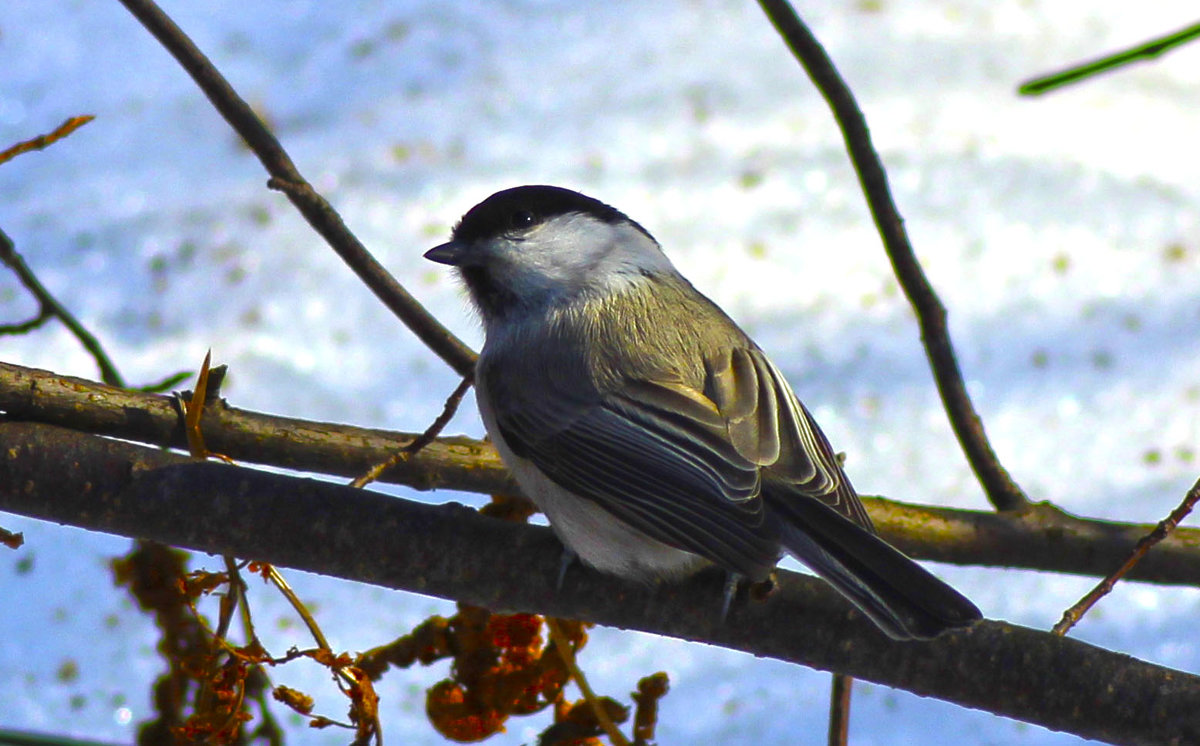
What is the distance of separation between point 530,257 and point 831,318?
1358mm

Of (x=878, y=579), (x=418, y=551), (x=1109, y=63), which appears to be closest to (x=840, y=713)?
(x=878, y=579)

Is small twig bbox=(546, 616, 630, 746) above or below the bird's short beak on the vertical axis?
below

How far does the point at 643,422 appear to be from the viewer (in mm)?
1157

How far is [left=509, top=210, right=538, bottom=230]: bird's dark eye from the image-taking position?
Answer: 1.38 meters

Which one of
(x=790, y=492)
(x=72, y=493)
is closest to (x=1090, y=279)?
(x=790, y=492)

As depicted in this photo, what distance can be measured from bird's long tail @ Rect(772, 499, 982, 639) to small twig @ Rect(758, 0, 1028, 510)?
0.37m

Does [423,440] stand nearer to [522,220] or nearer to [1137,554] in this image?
[522,220]

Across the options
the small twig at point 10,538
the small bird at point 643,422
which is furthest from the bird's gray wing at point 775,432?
the small twig at point 10,538

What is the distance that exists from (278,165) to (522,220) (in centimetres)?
27

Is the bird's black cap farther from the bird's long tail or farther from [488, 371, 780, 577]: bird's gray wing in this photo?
the bird's long tail

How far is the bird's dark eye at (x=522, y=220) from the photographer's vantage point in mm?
1383

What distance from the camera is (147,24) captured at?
123 centimetres

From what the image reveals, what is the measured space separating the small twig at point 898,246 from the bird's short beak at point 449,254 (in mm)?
407

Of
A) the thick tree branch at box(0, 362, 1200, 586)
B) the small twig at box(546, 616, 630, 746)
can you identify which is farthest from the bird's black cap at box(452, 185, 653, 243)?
the small twig at box(546, 616, 630, 746)
